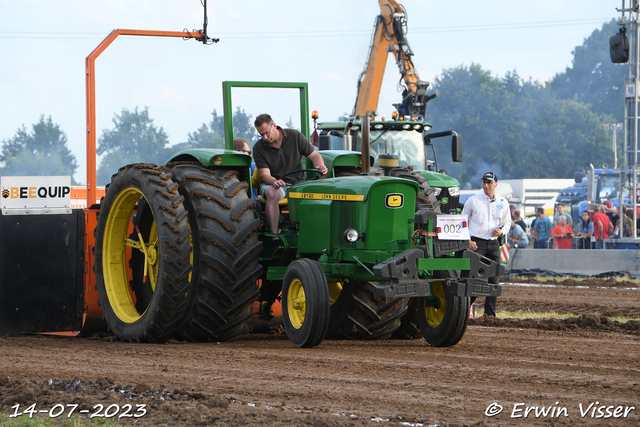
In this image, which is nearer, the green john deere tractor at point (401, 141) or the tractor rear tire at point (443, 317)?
the tractor rear tire at point (443, 317)

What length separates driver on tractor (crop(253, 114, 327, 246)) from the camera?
24.7 ft

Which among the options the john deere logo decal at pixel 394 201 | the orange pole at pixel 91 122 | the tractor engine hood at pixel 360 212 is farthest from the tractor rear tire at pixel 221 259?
the orange pole at pixel 91 122

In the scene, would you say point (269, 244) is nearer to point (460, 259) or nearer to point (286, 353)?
point (286, 353)

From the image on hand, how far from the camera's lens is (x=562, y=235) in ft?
65.0

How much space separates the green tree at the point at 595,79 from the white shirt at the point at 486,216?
79.3 metres

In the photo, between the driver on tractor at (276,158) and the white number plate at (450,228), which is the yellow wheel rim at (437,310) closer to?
the white number plate at (450,228)

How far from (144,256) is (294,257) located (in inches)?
63.0

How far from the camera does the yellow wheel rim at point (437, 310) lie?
285 inches

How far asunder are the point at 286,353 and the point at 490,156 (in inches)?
2627

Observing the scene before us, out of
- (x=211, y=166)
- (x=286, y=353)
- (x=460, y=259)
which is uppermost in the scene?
(x=211, y=166)

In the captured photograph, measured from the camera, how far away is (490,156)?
71312mm

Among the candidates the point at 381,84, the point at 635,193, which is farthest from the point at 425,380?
the point at 381,84

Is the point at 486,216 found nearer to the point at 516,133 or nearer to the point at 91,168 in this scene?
the point at 91,168

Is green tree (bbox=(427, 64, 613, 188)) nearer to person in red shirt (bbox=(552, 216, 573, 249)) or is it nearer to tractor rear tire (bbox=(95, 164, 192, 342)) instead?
person in red shirt (bbox=(552, 216, 573, 249))
